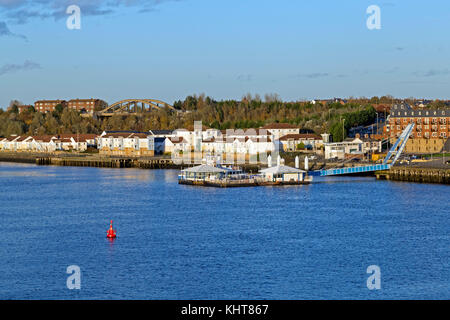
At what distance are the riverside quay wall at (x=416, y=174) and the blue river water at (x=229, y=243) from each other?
2907 millimetres

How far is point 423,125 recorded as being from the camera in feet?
205

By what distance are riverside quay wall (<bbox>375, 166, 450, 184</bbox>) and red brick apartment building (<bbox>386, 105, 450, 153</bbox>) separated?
16.4m

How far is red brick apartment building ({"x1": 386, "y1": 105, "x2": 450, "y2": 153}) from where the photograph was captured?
60594 millimetres

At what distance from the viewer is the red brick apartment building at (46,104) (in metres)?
144

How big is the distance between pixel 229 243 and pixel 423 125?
4406 centimetres

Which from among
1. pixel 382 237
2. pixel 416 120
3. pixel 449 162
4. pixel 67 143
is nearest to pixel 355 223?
pixel 382 237
